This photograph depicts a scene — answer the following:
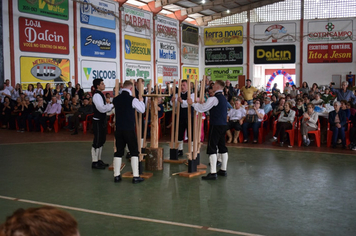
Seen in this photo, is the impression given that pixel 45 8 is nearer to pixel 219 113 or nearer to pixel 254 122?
pixel 254 122

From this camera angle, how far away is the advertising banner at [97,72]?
18.5 m

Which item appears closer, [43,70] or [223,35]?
Answer: [43,70]

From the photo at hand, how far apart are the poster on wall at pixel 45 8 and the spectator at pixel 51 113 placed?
4692 millimetres

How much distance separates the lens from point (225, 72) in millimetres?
27953

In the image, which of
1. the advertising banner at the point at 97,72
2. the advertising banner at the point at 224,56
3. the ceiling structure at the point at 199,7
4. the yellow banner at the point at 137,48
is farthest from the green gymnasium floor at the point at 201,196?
the advertising banner at the point at 224,56

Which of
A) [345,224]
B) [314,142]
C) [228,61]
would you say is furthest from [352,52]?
[345,224]

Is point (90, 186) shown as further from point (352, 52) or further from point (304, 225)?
point (352, 52)

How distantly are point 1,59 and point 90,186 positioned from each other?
10.8m

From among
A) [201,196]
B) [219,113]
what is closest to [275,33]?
[219,113]

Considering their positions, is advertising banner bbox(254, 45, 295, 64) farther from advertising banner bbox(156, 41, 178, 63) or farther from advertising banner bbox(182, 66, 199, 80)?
advertising banner bbox(156, 41, 178, 63)

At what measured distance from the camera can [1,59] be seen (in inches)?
581

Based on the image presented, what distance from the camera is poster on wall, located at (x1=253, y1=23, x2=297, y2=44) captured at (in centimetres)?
2633

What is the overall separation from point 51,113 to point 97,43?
6.77m

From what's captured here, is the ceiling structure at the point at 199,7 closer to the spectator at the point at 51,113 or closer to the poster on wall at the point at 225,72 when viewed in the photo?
the poster on wall at the point at 225,72
